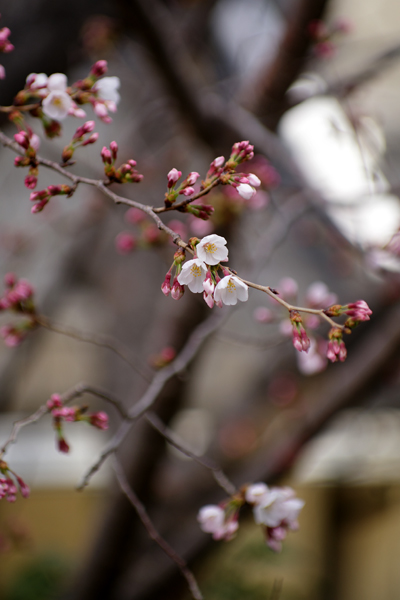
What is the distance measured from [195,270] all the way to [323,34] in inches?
46.5

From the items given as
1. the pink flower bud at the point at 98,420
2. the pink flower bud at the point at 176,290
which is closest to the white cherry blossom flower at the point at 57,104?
the pink flower bud at the point at 176,290

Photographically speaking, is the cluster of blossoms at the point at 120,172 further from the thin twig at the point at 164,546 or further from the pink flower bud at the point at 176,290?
the thin twig at the point at 164,546

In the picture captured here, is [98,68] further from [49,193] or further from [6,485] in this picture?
[6,485]

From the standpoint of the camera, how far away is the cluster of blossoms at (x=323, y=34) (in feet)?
4.26

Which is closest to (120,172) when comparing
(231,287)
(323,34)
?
(231,287)

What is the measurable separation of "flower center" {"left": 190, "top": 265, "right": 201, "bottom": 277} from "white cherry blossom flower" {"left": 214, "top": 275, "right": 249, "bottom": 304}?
0.9 inches

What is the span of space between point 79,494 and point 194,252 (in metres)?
2.75

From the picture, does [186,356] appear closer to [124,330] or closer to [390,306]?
[390,306]

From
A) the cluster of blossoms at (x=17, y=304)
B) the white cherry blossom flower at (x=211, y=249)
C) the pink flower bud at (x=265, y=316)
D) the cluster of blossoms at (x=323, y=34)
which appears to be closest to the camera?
the white cherry blossom flower at (x=211, y=249)

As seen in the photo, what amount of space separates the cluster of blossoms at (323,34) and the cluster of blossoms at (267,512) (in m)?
1.21

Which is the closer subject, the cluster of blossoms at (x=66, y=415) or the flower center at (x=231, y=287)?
the flower center at (x=231, y=287)

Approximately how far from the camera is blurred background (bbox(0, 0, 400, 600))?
1192 mm

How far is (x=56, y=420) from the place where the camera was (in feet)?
2.10


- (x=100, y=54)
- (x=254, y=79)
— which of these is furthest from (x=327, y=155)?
(x=100, y=54)
